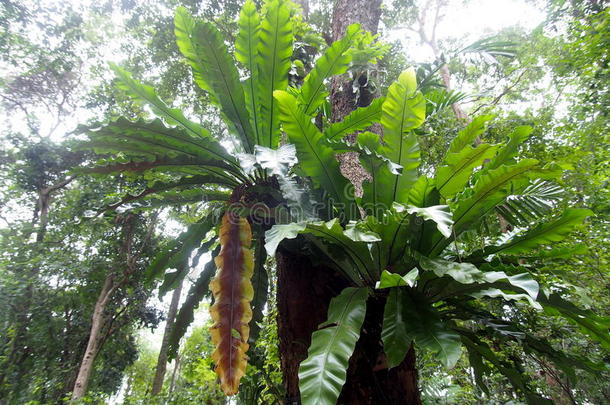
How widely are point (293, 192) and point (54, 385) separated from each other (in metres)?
8.30

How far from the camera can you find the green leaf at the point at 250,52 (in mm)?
1535

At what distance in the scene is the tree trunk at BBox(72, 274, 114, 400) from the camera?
559 cm

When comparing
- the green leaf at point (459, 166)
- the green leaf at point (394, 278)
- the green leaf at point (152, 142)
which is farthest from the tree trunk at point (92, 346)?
the green leaf at point (459, 166)

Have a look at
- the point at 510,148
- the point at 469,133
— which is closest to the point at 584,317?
the point at 510,148

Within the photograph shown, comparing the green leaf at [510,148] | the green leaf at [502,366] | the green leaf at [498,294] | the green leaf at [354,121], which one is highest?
the green leaf at [354,121]

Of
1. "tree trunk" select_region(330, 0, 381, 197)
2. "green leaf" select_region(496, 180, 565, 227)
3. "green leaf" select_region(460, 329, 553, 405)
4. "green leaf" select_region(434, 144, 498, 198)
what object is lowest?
"green leaf" select_region(460, 329, 553, 405)

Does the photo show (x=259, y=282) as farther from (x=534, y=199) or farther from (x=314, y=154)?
(x=534, y=199)

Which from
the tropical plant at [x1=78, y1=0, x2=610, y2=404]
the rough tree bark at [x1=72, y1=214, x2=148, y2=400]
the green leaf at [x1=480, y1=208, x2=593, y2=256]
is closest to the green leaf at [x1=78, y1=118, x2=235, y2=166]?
the tropical plant at [x1=78, y1=0, x2=610, y2=404]

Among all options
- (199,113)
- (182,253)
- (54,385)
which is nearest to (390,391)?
(182,253)

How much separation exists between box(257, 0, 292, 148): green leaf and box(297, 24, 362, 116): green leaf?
0.13 m

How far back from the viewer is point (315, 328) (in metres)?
1.33

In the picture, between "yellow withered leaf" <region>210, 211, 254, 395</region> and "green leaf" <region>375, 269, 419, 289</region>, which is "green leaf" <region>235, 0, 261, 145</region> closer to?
"yellow withered leaf" <region>210, 211, 254, 395</region>

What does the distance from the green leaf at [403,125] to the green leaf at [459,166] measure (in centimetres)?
11

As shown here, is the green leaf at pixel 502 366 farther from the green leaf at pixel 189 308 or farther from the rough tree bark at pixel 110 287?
the rough tree bark at pixel 110 287
